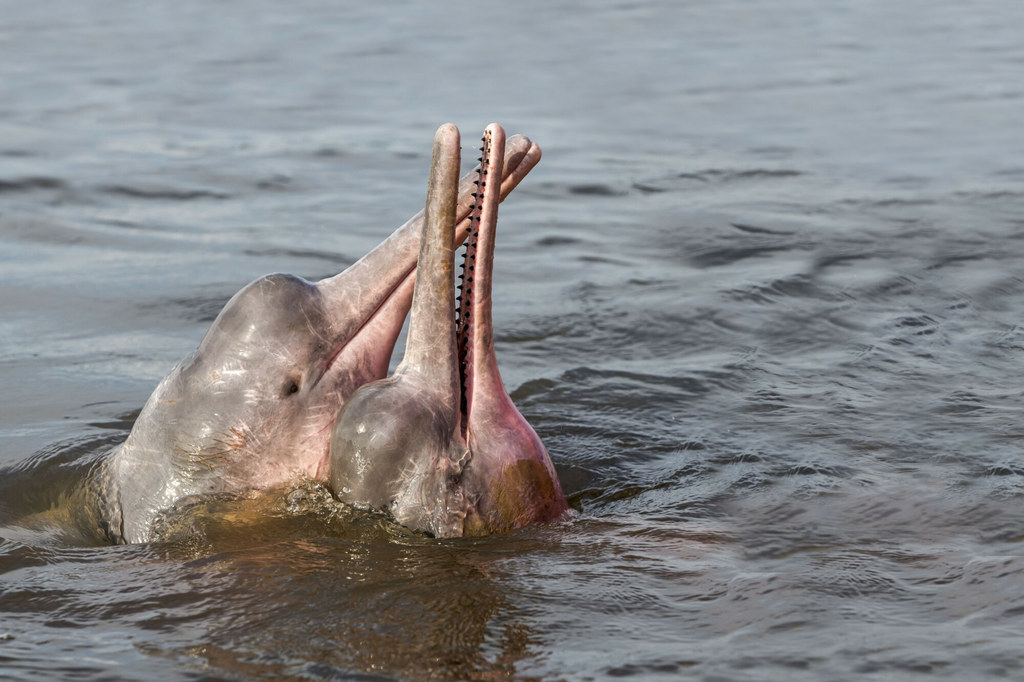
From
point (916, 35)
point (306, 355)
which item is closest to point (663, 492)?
point (306, 355)

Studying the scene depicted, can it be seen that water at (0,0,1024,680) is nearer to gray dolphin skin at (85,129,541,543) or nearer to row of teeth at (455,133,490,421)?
gray dolphin skin at (85,129,541,543)

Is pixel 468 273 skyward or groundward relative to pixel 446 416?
skyward

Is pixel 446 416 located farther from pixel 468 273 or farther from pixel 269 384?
pixel 269 384

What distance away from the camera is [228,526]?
5.66m

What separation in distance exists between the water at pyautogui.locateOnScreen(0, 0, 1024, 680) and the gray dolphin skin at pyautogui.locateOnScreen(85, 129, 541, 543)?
0.22 metres

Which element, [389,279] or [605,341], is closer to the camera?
[389,279]

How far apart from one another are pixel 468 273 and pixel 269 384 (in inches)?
37.4

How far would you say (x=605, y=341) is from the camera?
354 inches

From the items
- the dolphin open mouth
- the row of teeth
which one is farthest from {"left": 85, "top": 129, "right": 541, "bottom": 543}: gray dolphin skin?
the row of teeth

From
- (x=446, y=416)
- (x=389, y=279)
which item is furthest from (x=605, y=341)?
(x=446, y=416)

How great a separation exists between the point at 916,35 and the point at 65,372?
A: 16.6 m

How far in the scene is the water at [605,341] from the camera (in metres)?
4.85

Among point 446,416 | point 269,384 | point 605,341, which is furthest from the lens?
point 605,341

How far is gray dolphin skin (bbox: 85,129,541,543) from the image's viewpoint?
569 cm
